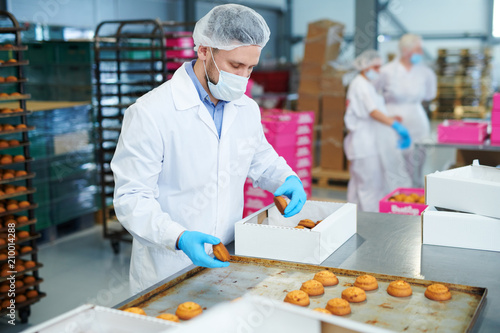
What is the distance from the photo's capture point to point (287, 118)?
498 cm

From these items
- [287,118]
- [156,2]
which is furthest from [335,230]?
[156,2]

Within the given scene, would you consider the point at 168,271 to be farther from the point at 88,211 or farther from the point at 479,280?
the point at 88,211

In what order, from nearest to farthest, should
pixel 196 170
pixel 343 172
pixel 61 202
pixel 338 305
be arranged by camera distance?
pixel 338 305
pixel 196 170
pixel 61 202
pixel 343 172

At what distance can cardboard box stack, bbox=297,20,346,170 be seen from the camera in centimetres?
702

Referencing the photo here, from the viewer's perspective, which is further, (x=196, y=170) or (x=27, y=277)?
(x=27, y=277)

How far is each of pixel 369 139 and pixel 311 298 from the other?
4145 mm

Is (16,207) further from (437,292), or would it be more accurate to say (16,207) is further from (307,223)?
(437,292)

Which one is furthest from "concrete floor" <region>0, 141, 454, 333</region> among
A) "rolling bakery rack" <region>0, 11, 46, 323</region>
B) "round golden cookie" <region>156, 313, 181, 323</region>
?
"round golden cookie" <region>156, 313, 181, 323</region>

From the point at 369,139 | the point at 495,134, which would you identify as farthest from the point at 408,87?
the point at 495,134

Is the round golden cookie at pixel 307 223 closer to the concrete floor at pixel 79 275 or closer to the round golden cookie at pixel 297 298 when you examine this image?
the round golden cookie at pixel 297 298

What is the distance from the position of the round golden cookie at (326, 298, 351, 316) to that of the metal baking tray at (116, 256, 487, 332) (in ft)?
0.08

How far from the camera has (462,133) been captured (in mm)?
4527

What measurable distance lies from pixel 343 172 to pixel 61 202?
3702 millimetres

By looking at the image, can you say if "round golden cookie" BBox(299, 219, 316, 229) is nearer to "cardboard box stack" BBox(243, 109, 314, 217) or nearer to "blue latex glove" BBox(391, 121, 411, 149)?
"cardboard box stack" BBox(243, 109, 314, 217)
